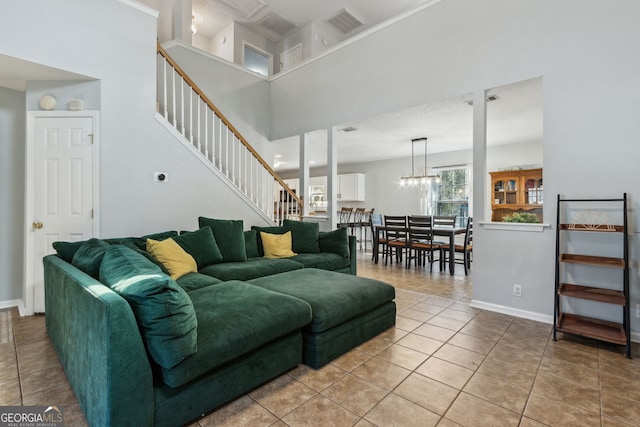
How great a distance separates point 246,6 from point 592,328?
7.85 m

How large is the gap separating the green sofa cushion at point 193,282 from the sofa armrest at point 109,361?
907 mm

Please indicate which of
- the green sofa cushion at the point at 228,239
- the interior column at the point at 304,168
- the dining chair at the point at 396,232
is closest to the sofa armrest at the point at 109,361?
the green sofa cushion at the point at 228,239

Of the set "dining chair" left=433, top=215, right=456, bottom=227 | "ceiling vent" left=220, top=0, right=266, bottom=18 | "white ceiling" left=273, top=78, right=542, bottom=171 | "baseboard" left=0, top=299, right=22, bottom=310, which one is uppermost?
"ceiling vent" left=220, top=0, right=266, bottom=18

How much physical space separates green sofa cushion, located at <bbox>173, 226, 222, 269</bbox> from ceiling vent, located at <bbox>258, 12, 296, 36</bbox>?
5.92 metres

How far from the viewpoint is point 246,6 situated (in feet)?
22.1

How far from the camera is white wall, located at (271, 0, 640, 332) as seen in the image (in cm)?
270

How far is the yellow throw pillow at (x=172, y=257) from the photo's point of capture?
2.89 meters

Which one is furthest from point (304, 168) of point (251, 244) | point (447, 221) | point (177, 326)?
point (177, 326)

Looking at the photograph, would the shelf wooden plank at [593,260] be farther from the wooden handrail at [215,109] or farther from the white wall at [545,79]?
the wooden handrail at [215,109]

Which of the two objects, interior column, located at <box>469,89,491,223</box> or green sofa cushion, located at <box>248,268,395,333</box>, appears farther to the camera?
interior column, located at <box>469,89,491,223</box>

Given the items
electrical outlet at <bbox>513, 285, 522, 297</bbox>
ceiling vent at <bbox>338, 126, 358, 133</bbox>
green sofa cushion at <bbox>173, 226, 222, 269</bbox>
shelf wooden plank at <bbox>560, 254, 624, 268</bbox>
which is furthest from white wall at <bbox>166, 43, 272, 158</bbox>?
shelf wooden plank at <bbox>560, 254, 624, 268</bbox>

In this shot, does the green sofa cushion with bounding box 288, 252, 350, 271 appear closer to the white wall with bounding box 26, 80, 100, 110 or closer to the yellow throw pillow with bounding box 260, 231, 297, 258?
the yellow throw pillow with bounding box 260, 231, 297, 258

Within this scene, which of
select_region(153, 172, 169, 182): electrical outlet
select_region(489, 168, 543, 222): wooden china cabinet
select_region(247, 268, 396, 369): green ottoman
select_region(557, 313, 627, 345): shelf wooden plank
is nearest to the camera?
select_region(247, 268, 396, 369): green ottoman

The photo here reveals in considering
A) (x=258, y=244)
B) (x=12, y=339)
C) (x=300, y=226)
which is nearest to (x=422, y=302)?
(x=300, y=226)
